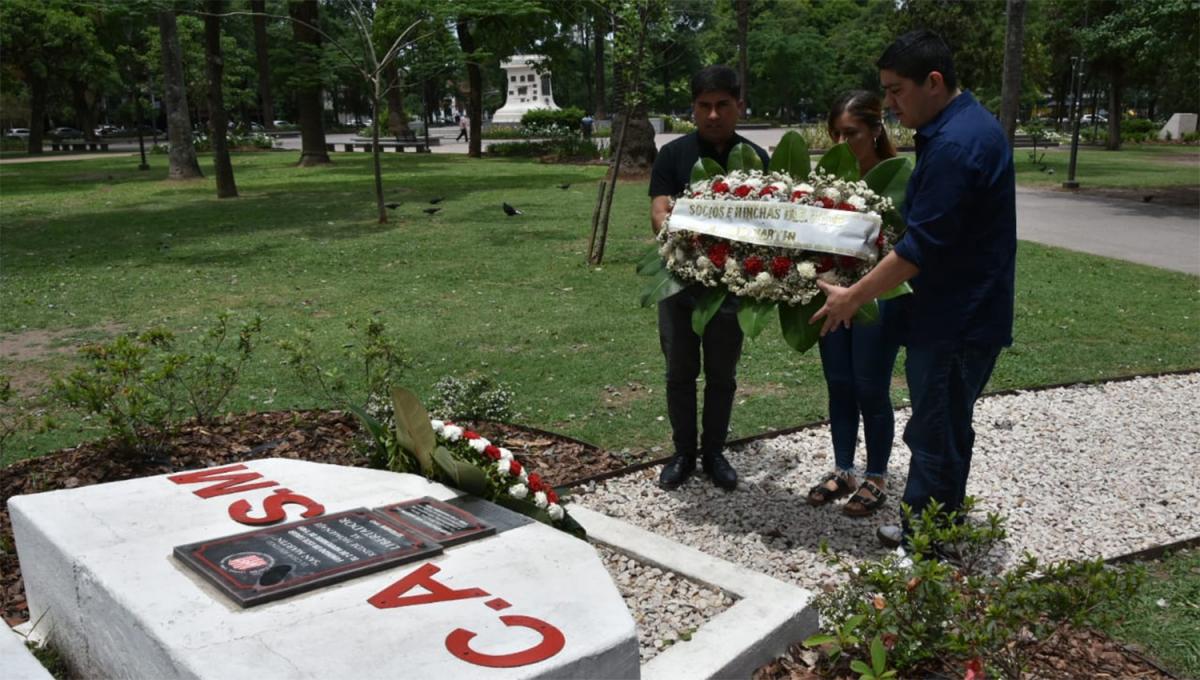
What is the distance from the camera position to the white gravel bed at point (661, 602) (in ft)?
11.2

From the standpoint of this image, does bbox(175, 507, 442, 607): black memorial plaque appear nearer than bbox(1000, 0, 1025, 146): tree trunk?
Yes

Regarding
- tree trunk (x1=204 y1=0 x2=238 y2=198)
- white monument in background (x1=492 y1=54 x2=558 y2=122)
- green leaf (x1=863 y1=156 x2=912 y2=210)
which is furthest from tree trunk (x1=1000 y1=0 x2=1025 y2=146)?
white monument in background (x1=492 y1=54 x2=558 y2=122)

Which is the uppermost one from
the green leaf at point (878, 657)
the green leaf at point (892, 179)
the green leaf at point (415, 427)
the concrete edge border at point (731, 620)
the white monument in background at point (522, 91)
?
the white monument in background at point (522, 91)

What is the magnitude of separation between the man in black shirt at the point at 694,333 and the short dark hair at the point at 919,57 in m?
0.95

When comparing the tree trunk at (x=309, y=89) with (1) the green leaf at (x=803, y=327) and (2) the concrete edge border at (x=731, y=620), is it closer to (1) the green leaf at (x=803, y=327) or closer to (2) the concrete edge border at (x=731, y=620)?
(1) the green leaf at (x=803, y=327)

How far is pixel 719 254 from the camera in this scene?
414 centimetres

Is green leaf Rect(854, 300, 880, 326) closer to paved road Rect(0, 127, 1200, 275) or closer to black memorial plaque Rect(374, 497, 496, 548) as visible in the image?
black memorial plaque Rect(374, 497, 496, 548)

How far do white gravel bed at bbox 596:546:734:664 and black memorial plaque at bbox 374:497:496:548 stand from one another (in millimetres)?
576

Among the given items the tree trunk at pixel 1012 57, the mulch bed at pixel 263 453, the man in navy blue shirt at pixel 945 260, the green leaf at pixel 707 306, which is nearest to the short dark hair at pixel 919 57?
the man in navy blue shirt at pixel 945 260

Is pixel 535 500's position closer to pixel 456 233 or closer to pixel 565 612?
pixel 565 612

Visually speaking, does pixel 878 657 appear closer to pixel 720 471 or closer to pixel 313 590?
pixel 313 590

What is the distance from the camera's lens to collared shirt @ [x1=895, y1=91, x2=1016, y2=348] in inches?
137

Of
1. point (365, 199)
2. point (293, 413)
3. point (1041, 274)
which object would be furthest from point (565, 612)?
point (365, 199)

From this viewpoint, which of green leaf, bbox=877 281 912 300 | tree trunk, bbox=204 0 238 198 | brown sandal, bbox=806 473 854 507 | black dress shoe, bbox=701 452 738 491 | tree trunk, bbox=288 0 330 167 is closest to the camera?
green leaf, bbox=877 281 912 300
